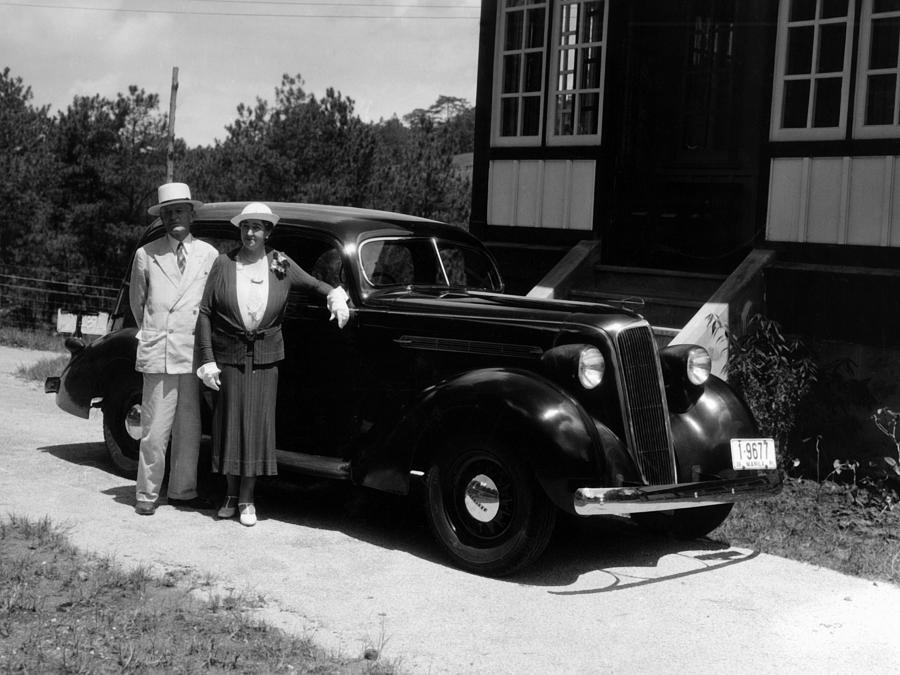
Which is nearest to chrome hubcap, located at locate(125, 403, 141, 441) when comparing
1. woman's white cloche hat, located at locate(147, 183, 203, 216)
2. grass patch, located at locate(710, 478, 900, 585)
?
woman's white cloche hat, located at locate(147, 183, 203, 216)

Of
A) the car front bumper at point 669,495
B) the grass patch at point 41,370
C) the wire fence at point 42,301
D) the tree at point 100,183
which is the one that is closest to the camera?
the car front bumper at point 669,495

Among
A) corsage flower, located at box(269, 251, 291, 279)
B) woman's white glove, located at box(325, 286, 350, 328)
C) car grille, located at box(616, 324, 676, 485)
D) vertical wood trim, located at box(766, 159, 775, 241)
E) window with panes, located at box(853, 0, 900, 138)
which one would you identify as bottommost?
car grille, located at box(616, 324, 676, 485)

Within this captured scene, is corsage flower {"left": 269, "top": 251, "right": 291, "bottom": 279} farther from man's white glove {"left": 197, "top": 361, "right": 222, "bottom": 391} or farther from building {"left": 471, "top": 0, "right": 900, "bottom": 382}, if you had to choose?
building {"left": 471, "top": 0, "right": 900, "bottom": 382}

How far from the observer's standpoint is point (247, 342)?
665 centimetres

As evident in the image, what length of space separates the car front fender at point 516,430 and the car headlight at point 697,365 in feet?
3.10

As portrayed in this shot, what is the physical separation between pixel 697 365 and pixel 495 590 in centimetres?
191

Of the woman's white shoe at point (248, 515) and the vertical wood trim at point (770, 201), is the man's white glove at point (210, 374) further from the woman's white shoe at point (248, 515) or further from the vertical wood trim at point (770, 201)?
the vertical wood trim at point (770, 201)

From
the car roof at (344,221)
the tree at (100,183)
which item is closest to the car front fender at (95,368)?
the car roof at (344,221)

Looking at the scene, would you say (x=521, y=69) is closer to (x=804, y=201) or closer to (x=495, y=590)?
(x=804, y=201)

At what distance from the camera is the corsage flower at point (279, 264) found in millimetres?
6734

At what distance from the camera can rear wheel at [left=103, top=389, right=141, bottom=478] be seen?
781cm

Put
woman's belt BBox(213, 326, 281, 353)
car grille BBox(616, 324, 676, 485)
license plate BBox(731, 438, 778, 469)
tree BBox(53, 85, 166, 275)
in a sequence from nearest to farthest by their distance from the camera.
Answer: car grille BBox(616, 324, 676, 485) < license plate BBox(731, 438, 778, 469) < woman's belt BBox(213, 326, 281, 353) < tree BBox(53, 85, 166, 275)

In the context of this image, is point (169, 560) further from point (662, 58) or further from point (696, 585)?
point (662, 58)

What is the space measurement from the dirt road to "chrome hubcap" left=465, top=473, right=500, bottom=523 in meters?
0.33
